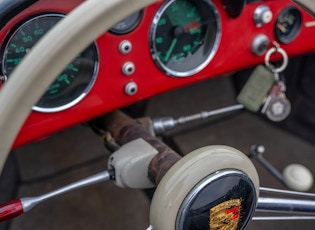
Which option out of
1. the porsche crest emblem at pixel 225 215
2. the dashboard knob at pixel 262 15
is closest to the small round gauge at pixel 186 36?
the dashboard knob at pixel 262 15

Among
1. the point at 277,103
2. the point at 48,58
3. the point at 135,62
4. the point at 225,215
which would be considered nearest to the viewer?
the point at 48,58

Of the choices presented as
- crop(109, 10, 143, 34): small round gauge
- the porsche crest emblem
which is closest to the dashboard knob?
crop(109, 10, 143, 34): small round gauge

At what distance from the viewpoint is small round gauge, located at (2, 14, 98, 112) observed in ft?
2.96

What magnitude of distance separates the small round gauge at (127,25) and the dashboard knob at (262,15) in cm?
33

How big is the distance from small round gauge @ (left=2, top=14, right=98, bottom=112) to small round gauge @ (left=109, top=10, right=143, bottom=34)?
0.07 meters

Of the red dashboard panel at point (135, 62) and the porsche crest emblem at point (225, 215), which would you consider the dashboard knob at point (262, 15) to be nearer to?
the red dashboard panel at point (135, 62)

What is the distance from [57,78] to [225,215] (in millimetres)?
526

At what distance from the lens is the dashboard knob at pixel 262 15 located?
3.81 feet

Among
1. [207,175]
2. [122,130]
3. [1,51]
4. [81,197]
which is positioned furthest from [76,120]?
[81,197]

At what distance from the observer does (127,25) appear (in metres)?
1.00

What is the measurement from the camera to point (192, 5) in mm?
1139

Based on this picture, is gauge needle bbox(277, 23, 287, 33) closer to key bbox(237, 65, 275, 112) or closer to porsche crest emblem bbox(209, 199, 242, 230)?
key bbox(237, 65, 275, 112)

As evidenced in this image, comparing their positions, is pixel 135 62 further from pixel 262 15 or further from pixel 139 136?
pixel 262 15

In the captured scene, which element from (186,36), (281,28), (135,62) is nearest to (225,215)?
(135,62)
